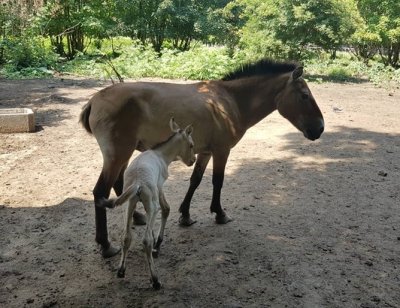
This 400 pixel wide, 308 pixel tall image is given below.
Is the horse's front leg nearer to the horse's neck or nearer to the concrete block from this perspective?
the horse's neck

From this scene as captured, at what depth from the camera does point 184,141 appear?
421 centimetres

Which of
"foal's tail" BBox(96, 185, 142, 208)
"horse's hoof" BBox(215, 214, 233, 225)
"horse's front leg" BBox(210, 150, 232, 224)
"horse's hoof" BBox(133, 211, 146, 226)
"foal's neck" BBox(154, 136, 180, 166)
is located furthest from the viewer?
"horse's hoof" BBox(215, 214, 233, 225)

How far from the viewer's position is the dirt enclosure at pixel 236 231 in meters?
3.67

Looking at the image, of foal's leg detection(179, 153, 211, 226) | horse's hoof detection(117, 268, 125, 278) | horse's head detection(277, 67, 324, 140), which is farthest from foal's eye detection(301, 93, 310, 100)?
horse's hoof detection(117, 268, 125, 278)

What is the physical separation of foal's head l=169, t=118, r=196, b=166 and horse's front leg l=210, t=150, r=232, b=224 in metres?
0.56

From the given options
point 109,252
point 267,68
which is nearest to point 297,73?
point 267,68

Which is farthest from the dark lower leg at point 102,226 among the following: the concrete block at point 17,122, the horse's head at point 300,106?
the concrete block at point 17,122

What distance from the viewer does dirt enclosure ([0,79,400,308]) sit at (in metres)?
3.67

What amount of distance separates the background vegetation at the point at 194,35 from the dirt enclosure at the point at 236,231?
27.8 feet

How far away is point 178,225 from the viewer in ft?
16.6

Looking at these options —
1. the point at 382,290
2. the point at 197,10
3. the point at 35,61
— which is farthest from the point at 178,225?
the point at 197,10

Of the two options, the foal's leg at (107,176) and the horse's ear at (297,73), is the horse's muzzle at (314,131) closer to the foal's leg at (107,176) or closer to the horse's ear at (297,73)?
the horse's ear at (297,73)

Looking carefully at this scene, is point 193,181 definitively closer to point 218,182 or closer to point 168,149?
point 218,182

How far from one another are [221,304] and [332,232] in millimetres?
2087
